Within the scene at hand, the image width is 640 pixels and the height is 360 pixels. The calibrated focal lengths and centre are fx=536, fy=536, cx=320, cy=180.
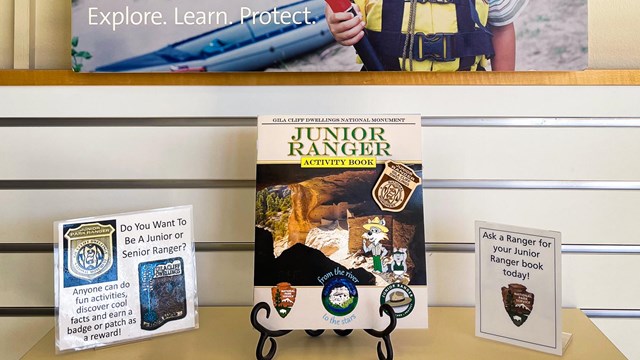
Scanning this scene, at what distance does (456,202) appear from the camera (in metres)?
1.30

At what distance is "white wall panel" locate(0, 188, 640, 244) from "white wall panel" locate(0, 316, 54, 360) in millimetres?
194

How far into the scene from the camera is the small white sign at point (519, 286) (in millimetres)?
1021

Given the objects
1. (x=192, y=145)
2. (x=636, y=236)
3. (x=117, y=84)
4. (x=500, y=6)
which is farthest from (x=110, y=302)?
(x=636, y=236)

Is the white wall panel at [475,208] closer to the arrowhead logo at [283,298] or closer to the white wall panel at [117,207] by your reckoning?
the white wall panel at [117,207]

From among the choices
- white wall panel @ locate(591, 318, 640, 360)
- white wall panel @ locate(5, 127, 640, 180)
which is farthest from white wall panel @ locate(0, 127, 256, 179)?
white wall panel @ locate(591, 318, 640, 360)

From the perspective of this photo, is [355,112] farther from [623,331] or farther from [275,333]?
[623,331]

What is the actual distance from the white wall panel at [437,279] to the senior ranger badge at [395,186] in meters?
0.29

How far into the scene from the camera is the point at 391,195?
3.56 feet

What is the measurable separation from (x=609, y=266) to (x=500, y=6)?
676mm

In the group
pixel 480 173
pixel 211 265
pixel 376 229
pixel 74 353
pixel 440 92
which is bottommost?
pixel 74 353

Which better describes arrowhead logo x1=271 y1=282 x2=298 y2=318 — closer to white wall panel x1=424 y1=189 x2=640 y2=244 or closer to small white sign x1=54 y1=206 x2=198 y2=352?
small white sign x1=54 y1=206 x2=198 y2=352

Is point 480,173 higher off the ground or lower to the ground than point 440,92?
lower

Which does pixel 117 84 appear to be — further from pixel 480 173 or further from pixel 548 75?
pixel 548 75

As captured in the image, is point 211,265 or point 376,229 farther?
point 211,265
